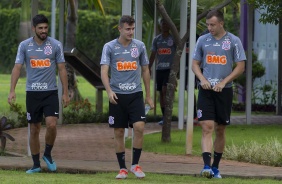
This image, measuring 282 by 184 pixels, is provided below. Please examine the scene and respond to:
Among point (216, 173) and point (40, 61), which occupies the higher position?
point (40, 61)

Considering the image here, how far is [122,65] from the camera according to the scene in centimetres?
1136

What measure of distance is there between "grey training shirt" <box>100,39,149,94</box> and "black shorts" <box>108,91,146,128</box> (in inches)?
3.2

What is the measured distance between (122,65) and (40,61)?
132 cm

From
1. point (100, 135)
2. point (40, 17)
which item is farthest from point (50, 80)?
point (100, 135)

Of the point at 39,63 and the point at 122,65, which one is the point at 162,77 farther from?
the point at 122,65

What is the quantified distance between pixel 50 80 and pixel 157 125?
7.63 m

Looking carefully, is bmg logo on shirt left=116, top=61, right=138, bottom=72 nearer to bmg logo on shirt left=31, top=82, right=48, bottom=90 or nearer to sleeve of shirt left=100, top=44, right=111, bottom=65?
sleeve of shirt left=100, top=44, right=111, bottom=65

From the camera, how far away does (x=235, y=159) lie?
13625 mm

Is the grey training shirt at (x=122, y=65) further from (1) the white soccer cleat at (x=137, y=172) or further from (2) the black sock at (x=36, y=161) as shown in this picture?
(2) the black sock at (x=36, y=161)

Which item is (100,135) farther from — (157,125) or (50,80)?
(50,80)

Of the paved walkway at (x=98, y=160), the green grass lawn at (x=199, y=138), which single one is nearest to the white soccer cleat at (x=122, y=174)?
the paved walkway at (x=98, y=160)

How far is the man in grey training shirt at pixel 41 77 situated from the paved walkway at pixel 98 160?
0.59 m

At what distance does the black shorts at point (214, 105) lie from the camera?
1146 centimetres

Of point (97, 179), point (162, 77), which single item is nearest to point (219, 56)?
point (97, 179)
